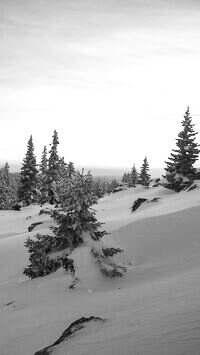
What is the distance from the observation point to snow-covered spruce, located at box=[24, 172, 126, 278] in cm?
1129

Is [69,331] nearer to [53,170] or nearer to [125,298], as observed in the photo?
[125,298]

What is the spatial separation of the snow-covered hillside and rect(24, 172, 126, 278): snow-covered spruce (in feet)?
1.05

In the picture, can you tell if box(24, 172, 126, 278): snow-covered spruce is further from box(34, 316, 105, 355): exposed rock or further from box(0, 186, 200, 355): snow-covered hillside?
box(34, 316, 105, 355): exposed rock

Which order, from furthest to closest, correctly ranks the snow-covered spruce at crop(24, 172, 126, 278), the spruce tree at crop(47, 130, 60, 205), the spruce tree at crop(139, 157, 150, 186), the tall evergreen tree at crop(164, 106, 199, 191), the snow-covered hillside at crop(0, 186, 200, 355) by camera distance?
the spruce tree at crop(139, 157, 150, 186), the spruce tree at crop(47, 130, 60, 205), the tall evergreen tree at crop(164, 106, 199, 191), the snow-covered spruce at crop(24, 172, 126, 278), the snow-covered hillside at crop(0, 186, 200, 355)

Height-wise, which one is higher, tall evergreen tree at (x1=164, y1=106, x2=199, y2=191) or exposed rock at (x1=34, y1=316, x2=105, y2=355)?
tall evergreen tree at (x1=164, y1=106, x2=199, y2=191)

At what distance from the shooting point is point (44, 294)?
1070 centimetres

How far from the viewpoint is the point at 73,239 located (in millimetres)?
11773

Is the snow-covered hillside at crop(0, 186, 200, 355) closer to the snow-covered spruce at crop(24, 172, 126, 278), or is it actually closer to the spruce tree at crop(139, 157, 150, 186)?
the snow-covered spruce at crop(24, 172, 126, 278)

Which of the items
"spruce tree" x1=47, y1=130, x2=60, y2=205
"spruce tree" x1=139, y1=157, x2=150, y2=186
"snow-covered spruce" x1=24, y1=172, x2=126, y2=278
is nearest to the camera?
"snow-covered spruce" x1=24, y1=172, x2=126, y2=278

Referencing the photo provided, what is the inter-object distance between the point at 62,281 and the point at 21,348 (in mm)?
4079

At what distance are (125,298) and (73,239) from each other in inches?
135

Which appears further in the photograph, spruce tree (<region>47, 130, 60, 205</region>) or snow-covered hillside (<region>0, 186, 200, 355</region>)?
spruce tree (<region>47, 130, 60, 205</region>)

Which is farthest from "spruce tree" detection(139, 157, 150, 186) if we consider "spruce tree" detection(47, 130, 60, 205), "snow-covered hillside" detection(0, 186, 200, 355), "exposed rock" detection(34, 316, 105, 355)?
"exposed rock" detection(34, 316, 105, 355)

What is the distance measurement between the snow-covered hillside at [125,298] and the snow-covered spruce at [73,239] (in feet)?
1.05
